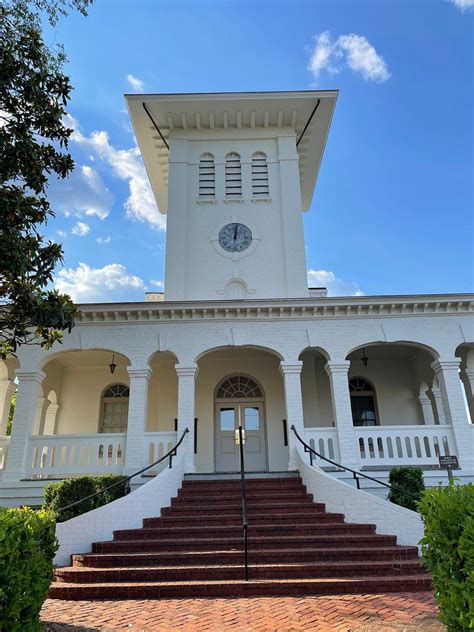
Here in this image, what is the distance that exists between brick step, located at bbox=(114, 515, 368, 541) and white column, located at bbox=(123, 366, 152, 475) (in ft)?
10.4

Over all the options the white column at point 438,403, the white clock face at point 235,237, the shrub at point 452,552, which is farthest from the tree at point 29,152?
the white column at point 438,403

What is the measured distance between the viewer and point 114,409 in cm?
1552

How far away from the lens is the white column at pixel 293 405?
11680mm

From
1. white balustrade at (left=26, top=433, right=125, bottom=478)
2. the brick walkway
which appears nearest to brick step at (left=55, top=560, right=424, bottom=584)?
the brick walkway

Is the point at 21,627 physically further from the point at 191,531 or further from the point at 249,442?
the point at 249,442

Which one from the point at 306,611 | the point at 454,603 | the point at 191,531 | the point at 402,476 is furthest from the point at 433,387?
the point at 454,603

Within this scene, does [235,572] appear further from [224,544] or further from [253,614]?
[253,614]

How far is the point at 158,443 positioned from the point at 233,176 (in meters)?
10.5

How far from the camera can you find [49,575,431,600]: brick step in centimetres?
621

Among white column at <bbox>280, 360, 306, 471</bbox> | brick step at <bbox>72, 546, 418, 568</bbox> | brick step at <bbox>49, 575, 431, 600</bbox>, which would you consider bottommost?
brick step at <bbox>49, 575, 431, 600</bbox>

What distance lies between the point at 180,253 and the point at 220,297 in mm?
2180

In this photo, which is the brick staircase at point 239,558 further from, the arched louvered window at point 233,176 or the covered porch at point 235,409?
the arched louvered window at point 233,176

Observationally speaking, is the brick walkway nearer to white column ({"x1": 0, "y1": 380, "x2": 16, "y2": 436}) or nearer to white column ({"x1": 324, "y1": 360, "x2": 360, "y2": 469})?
white column ({"x1": 324, "y1": 360, "x2": 360, "y2": 469})

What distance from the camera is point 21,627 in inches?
158
